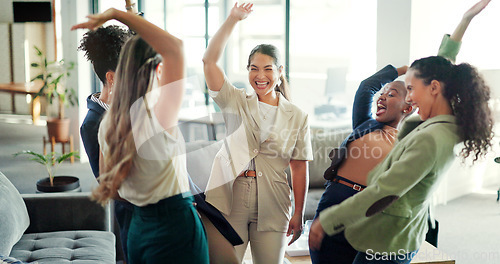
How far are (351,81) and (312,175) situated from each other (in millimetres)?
3283

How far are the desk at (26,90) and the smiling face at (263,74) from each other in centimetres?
517

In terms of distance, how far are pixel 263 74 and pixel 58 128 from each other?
15.6 ft

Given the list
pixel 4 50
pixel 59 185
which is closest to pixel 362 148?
pixel 59 185

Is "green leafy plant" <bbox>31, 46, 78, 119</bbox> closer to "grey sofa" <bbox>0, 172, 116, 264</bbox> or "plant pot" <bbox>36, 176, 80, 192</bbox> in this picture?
"plant pot" <bbox>36, 176, 80, 192</bbox>

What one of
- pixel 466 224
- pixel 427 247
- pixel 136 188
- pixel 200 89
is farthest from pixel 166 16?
pixel 136 188

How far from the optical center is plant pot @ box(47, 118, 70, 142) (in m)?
6.18

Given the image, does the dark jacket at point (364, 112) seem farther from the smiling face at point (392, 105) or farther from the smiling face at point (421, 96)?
the smiling face at point (421, 96)

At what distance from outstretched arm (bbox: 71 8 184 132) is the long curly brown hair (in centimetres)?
4

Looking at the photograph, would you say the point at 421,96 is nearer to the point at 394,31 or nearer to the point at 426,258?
the point at 426,258

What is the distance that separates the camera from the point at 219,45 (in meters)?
1.83

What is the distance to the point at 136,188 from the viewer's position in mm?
1414

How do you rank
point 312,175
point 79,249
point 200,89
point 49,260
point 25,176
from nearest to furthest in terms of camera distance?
point 49,260
point 79,249
point 312,175
point 25,176
point 200,89

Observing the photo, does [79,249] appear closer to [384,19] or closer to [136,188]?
[136,188]

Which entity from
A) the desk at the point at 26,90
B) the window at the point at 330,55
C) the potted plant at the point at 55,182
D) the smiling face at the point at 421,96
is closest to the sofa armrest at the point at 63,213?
the potted plant at the point at 55,182
